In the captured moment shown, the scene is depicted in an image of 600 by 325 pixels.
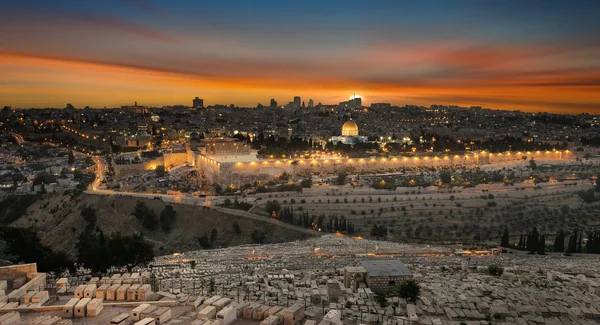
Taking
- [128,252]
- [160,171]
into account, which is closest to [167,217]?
[128,252]

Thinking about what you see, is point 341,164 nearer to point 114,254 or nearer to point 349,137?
point 349,137

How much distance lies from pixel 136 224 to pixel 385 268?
42.2 ft

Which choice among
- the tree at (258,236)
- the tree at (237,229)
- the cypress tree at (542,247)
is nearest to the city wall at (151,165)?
the tree at (237,229)

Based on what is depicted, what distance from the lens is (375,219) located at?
22703 millimetres

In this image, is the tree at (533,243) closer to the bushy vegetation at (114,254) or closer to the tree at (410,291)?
the tree at (410,291)

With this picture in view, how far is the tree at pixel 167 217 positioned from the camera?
21.0 metres

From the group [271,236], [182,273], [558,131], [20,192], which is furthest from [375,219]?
[558,131]

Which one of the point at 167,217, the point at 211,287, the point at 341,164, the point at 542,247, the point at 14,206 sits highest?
the point at 341,164

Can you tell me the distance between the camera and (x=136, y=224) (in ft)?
70.3

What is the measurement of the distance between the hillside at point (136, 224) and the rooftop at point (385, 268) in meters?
7.76

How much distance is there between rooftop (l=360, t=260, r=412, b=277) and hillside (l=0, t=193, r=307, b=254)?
25.5ft

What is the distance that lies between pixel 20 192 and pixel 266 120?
5708 centimetres

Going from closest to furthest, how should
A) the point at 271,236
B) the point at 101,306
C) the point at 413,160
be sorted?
the point at 101,306 → the point at 271,236 → the point at 413,160

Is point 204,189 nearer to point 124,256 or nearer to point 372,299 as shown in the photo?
point 124,256
